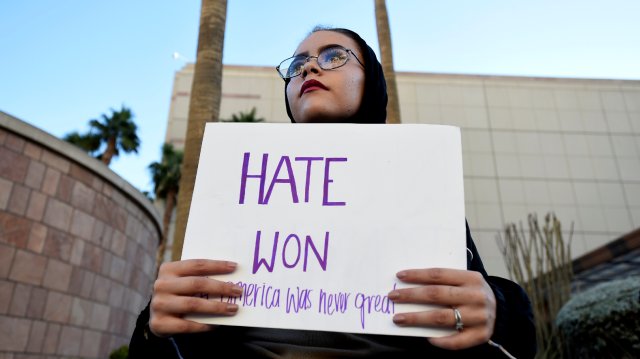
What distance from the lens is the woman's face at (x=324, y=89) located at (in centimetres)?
154

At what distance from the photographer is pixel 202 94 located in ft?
16.1

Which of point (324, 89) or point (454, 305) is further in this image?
point (324, 89)

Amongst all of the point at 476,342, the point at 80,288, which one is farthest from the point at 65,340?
the point at 476,342

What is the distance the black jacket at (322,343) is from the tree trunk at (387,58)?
5.49m

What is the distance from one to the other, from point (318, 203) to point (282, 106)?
23.7m

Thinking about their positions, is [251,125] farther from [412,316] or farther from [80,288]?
[80,288]

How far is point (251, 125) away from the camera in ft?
4.26

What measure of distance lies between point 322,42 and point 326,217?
0.80 meters

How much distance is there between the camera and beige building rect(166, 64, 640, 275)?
2269cm

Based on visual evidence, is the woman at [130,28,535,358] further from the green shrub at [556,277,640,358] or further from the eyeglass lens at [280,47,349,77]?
the green shrub at [556,277,640,358]

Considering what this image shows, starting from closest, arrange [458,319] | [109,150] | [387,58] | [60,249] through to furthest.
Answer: [458,319] < [60,249] < [387,58] < [109,150]

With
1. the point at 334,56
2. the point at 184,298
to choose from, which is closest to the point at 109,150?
the point at 334,56

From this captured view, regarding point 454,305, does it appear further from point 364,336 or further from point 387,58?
point 387,58

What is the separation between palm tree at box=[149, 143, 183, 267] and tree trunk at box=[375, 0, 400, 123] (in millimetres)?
17149
